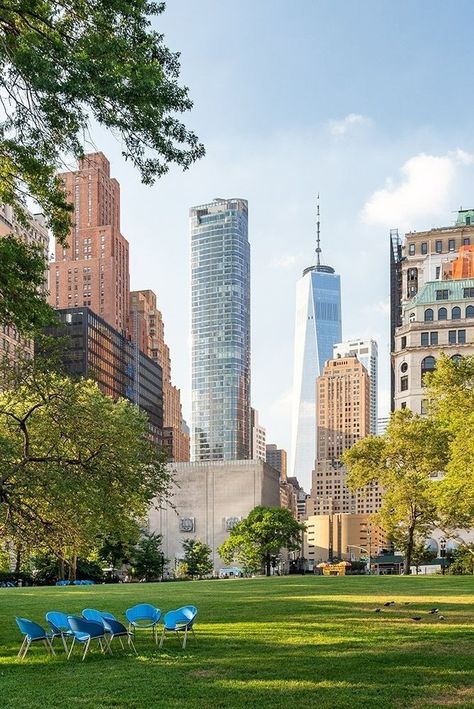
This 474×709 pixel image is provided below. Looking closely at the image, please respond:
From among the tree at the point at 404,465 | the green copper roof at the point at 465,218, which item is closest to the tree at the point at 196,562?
the tree at the point at 404,465

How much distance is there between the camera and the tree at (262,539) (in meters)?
105

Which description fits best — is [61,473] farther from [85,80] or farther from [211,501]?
[211,501]

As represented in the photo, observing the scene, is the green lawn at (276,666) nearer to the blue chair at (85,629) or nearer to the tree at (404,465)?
the blue chair at (85,629)

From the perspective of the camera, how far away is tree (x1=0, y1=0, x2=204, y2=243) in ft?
46.5

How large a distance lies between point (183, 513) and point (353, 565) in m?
31.5

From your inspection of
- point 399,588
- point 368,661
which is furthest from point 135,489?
point 399,588

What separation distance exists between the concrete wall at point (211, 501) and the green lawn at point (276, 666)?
120 meters

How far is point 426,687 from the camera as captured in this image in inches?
555

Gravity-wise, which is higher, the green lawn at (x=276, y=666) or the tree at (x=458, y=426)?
the tree at (x=458, y=426)

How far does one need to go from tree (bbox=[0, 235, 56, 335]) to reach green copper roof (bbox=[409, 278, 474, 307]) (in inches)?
4003

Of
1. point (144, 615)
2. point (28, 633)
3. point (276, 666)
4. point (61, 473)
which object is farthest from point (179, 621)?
point (61, 473)

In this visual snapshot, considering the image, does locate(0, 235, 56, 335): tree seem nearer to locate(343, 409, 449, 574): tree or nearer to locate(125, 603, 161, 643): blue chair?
locate(125, 603, 161, 643): blue chair

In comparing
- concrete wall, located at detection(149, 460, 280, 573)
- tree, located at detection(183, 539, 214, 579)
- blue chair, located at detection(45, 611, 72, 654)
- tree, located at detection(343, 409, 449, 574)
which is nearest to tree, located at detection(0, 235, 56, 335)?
blue chair, located at detection(45, 611, 72, 654)

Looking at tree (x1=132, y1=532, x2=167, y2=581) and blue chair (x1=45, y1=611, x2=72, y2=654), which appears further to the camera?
tree (x1=132, y1=532, x2=167, y2=581)
